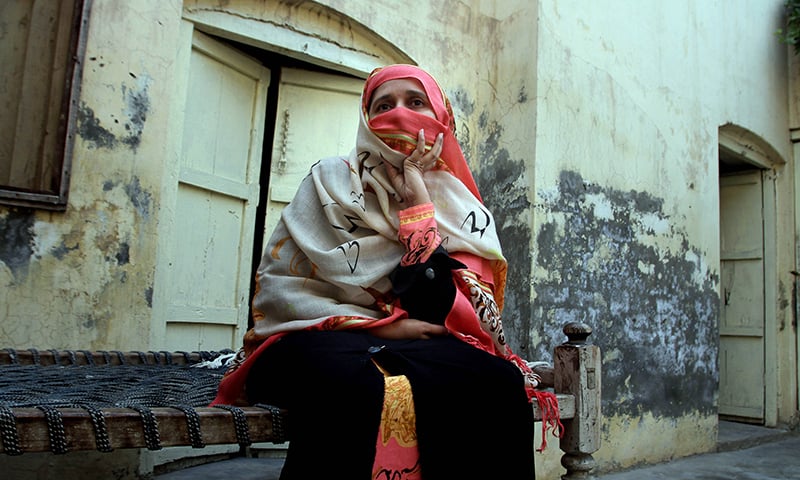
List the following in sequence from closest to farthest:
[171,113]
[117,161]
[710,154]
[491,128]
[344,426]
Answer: [344,426]
[117,161]
[171,113]
[491,128]
[710,154]

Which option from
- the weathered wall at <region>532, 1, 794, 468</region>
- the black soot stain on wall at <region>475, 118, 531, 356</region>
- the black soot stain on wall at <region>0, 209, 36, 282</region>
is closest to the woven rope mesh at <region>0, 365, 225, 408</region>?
the black soot stain on wall at <region>0, 209, 36, 282</region>

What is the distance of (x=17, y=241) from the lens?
8.78 ft

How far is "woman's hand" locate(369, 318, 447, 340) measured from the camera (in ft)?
6.02

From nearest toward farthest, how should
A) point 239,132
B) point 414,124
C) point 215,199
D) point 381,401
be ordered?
1. point 381,401
2. point 414,124
3. point 215,199
4. point 239,132

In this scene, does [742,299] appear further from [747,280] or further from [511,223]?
[511,223]

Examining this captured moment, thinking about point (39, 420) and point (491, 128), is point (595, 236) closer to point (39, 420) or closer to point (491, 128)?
point (491, 128)

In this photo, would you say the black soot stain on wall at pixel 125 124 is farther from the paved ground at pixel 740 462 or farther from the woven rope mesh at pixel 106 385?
the paved ground at pixel 740 462

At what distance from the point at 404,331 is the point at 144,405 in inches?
27.0

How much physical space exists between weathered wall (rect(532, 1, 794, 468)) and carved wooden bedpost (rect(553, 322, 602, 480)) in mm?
1741

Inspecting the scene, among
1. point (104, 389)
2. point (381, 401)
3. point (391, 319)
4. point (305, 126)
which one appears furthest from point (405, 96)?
point (305, 126)

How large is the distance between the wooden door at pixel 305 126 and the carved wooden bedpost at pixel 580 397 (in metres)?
2.14

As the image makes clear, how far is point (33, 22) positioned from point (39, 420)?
2.14 meters

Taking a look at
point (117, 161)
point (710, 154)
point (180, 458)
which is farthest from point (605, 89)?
point (180, 458)

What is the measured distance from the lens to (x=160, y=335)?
3.20m
